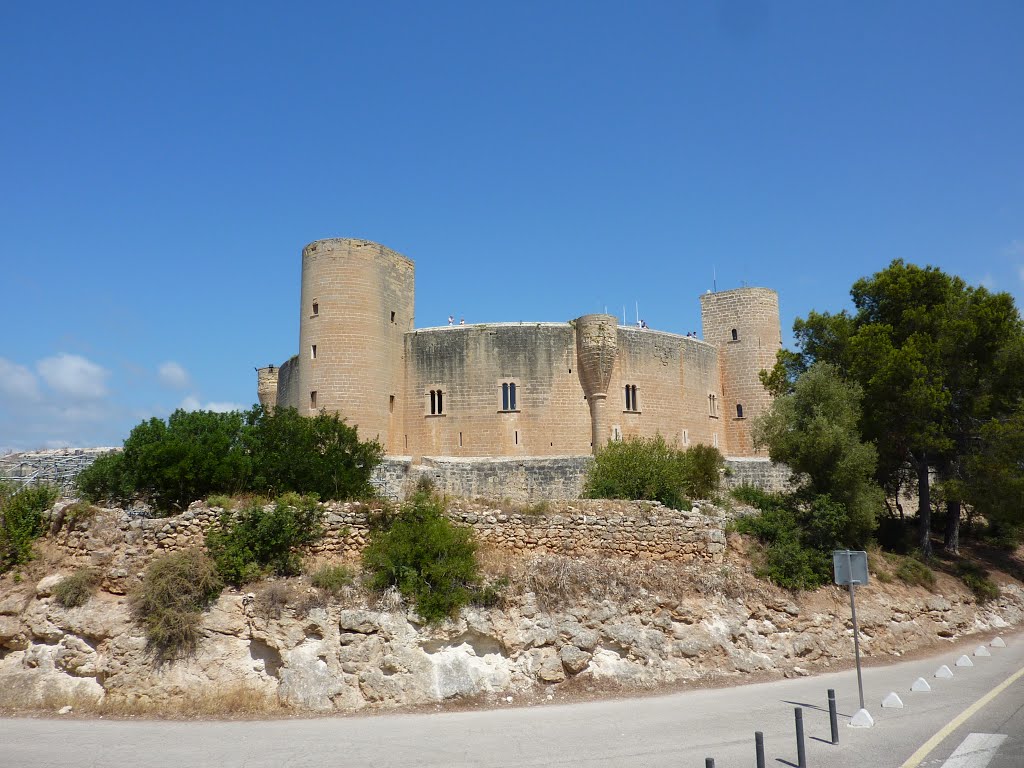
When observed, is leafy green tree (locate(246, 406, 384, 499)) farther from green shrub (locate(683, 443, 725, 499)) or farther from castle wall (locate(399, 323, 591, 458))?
castle wall (locate(399, 323, 591, 458))

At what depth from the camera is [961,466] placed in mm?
21016

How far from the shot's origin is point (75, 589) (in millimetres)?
11469

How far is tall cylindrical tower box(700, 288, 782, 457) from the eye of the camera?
38.1 m

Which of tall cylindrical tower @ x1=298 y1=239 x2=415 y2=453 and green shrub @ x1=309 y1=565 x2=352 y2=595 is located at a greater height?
tall cylindrical tower @ x1=298 y1=239 x2=415 y2=453

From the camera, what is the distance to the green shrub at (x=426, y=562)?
38.8 ft

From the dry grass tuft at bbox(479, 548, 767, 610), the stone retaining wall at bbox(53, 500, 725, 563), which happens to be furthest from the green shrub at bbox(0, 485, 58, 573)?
the dry grass tuft at bbox(479, 548, 767, 610)

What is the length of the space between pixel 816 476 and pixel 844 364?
5175 millimetres

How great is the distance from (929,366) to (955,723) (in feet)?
43.9

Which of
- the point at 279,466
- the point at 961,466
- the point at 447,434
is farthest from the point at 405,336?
the point at 961,466

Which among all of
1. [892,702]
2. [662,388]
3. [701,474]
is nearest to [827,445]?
[701,474]

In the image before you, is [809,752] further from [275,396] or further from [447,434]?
[275,396]

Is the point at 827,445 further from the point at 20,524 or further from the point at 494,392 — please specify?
the point at 494,392

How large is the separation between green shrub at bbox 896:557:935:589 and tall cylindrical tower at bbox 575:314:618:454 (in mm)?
15403

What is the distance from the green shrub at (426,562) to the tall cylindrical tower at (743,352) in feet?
89.5
